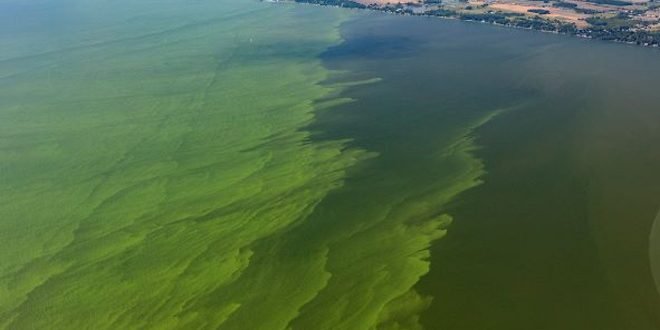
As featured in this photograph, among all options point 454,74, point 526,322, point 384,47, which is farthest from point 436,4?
point 526,322

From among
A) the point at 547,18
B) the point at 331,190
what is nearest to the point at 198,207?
the point at 331,190

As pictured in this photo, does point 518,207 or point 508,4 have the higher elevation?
point 508,4

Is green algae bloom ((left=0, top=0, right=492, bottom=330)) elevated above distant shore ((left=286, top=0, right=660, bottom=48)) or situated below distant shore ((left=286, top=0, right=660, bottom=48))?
below

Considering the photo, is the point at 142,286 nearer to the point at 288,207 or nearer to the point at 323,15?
the point at 288,207

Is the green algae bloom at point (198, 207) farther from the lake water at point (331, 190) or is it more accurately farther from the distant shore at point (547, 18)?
the distant shore at point (547, 18)

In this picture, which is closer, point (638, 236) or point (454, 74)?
point (638, 236)

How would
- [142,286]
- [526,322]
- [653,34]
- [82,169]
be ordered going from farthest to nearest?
[653,34], [82,169], [142,286], [526,322]

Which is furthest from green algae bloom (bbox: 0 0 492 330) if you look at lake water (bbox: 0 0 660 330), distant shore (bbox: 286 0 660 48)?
distant shore (bbox: 286 0 660 48)

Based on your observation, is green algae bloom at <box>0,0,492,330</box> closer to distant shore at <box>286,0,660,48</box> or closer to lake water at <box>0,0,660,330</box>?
lake water at <box>0,0,660,330</box>

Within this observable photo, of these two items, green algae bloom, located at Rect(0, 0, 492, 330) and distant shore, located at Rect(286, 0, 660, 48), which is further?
distant shore, located at Rect(286, 0, 660, 48)
